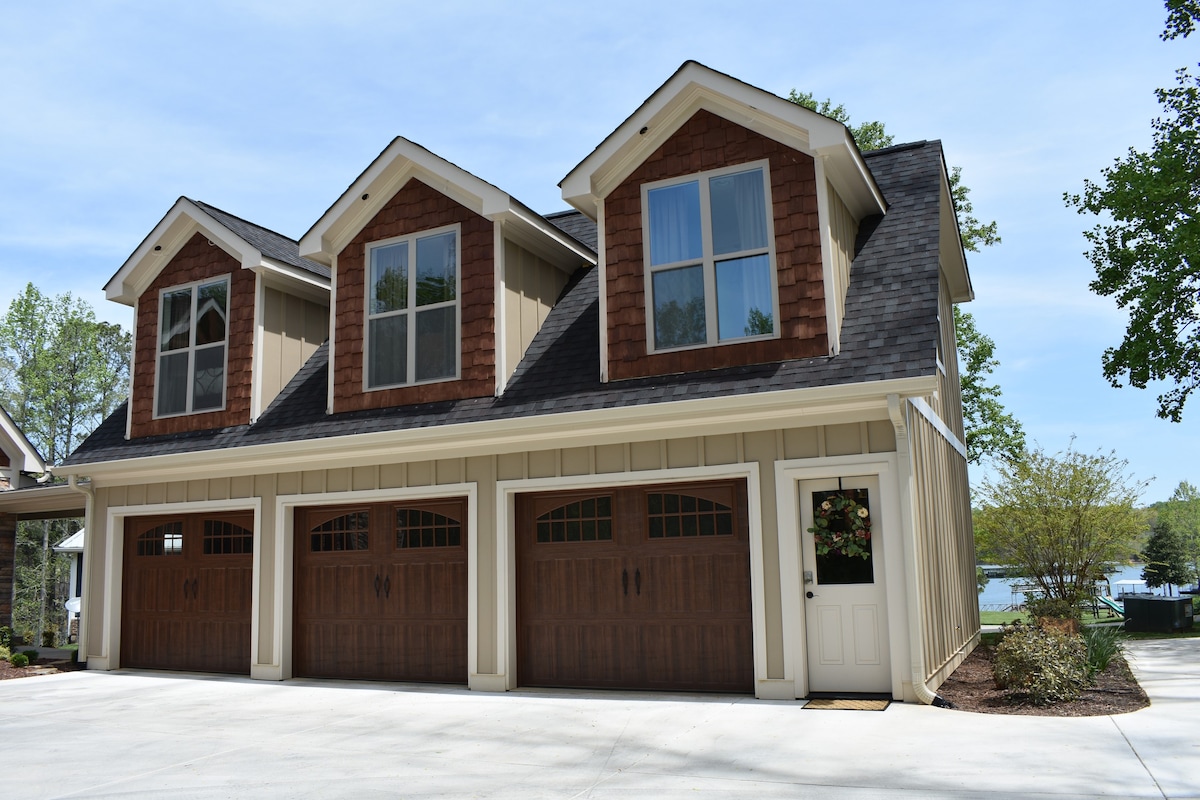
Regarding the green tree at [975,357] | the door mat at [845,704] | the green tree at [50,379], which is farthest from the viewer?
the green tree at [50,379]

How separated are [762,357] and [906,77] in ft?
17.6

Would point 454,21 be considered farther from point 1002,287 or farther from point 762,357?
point 1002,287

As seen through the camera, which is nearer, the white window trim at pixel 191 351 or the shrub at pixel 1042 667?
the shrub at pixel 1042 667

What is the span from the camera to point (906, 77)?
11.9 m

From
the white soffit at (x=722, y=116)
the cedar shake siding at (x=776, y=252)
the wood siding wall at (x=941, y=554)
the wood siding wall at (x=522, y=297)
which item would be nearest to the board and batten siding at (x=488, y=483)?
the cedar shake siding at (x=776, y=252)

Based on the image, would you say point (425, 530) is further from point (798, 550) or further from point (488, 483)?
point (798, 550)

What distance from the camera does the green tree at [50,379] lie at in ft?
98.2

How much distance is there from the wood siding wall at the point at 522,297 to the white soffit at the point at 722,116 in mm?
1191

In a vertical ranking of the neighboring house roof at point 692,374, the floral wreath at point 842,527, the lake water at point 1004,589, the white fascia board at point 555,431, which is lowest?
the lake water at point 1004,589

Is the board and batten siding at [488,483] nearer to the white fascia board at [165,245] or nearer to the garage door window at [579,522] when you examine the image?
the garage door window at [579,522]

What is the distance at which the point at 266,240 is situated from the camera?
13.3 metres

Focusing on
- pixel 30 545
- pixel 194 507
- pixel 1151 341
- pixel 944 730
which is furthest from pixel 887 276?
pixel 30 545

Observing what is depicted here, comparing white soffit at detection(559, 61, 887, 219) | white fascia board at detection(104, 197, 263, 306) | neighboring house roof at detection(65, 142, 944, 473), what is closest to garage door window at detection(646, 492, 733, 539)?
neighboring house roof at detection(65, 142, 944, 473)

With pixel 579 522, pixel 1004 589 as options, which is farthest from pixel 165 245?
pixel 1004 589
